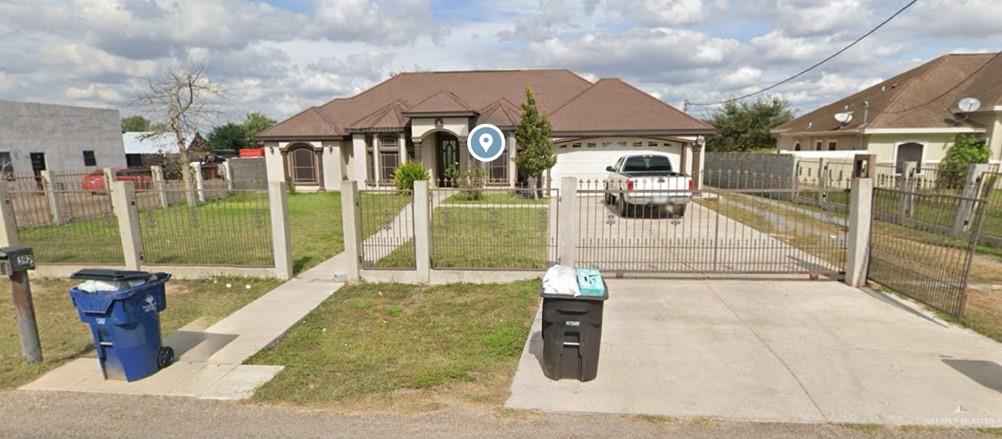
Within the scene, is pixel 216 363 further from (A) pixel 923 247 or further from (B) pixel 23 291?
(A) pixel 923 247

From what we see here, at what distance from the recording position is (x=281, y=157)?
21547mm

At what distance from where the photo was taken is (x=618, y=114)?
19.8 metres

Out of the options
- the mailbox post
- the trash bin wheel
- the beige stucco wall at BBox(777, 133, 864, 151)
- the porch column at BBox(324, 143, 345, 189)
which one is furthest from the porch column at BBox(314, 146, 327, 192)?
the beige stucco wall at BBox(777, 133, 864, 151)

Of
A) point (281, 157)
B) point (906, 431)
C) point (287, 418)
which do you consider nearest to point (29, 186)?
point (281, 157)

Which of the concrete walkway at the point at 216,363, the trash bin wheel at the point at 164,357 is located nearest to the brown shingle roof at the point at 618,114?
the concrete walkway at the point at 216,363

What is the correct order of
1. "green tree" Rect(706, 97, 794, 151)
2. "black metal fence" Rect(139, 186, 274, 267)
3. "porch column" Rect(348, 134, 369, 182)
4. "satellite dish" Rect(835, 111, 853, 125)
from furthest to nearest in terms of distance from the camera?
"green tree" Rect(706, 97, 794, 151), "satellite dish" Rect(835, 111, 853, 125), "porch column" Rect(348, 134, 369, 182), "black metal fence" Rect(139, 186, 274, 267)

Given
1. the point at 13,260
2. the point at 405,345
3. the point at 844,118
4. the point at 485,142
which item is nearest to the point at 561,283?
the point at 405,345

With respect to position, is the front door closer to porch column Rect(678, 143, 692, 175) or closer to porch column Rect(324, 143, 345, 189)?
porch column Rect(324, 143, 345, 189)

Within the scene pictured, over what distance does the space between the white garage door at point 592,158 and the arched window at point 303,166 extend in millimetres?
10756

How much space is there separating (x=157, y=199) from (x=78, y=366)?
6.18 meters

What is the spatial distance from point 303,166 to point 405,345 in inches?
742

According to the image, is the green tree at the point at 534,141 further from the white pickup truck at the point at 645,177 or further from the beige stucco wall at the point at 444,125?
the beige stucco wall at the point at 444,125

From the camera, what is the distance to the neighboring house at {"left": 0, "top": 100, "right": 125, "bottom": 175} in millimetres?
25641

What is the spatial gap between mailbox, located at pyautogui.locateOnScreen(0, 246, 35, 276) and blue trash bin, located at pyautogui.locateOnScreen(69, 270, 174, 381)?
837mm
